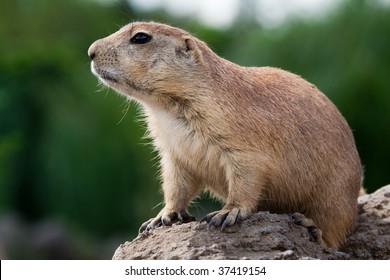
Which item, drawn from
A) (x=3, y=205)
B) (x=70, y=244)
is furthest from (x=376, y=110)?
(x=3, y=205)

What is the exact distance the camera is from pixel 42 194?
17891mm

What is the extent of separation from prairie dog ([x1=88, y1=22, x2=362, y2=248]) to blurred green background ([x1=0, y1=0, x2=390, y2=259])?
8967 millimetres

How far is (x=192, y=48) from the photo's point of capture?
701 cm

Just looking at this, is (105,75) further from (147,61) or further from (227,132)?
(227,132)

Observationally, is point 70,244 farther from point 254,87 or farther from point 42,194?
point 254,87

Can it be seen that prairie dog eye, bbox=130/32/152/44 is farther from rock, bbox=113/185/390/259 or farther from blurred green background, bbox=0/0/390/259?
blurred green background, bbox=0/0/390/259

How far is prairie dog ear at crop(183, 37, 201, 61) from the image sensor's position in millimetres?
6984

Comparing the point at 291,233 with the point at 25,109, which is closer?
the point at 291,233

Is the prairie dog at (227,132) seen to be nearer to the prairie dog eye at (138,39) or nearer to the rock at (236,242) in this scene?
the prairie dog eye at (138,39)

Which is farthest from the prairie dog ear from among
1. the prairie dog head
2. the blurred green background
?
the blurred green background

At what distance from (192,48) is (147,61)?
1.18ft
